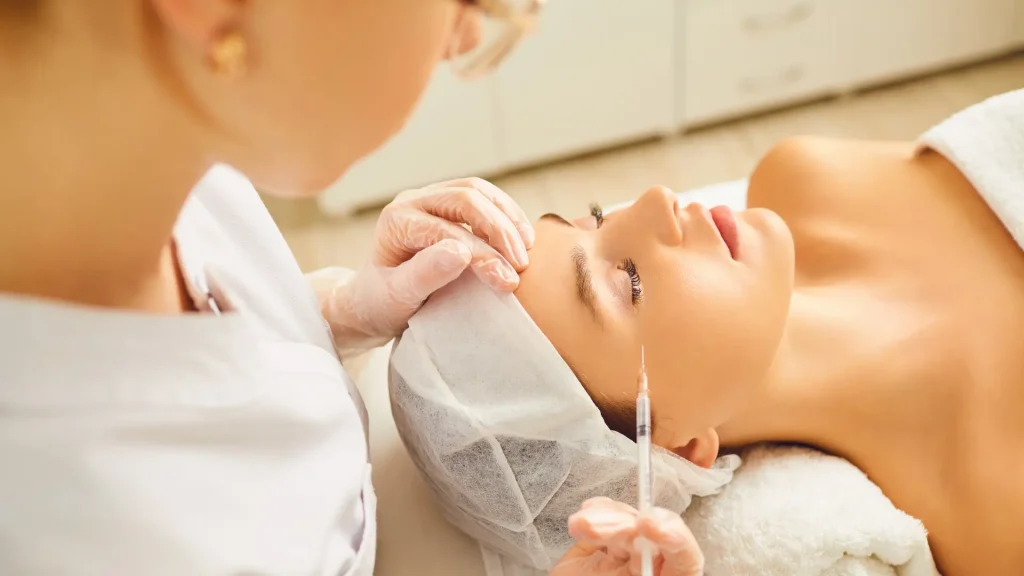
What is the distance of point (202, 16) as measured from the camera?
1.60 ft

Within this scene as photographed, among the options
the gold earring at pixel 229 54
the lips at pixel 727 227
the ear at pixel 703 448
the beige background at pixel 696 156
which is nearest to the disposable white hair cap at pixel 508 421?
the ear at pixel 703 448

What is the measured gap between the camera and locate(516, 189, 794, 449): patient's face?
1.01 m

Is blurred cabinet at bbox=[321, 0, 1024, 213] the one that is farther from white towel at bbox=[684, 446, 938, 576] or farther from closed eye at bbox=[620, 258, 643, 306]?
white towel at bbox=[684, 446, 938, 576]

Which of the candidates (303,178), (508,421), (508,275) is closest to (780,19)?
(508,275)

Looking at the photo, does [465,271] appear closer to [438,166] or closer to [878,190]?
[878,190]

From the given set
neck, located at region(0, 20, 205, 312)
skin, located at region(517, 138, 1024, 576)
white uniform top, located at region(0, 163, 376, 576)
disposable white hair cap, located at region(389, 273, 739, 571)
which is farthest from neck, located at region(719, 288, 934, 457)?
neck, located at region(0, 20, 205, 312)

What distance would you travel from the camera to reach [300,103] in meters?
0.54

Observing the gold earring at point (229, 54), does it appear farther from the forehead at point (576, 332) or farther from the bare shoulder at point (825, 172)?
Answer: the bare shoulder at point (825, 172)

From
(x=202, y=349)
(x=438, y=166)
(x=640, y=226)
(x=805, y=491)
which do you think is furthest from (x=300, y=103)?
(x=438, y=166)

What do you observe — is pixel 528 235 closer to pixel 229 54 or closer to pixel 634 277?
pixel 634 277

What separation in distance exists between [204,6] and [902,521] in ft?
3.12

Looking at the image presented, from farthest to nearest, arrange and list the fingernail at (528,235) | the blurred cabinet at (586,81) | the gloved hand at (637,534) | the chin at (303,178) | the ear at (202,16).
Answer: the blurred cabinet at (586,81), the fingernail at (528,235), the gloved hand at (637,534), the chin at (303,178), the ear at (202,16)

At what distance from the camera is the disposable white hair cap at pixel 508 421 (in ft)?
3.22

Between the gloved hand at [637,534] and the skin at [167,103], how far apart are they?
39 centimetres
